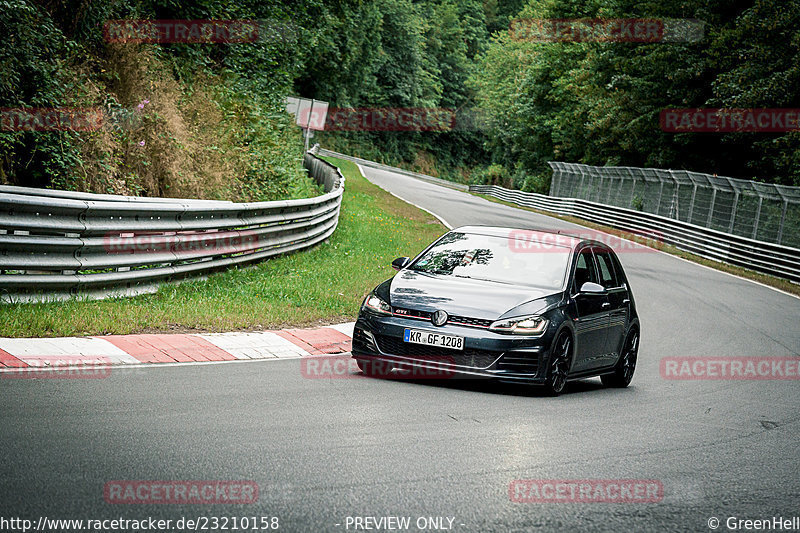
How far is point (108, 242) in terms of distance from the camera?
10.6 m

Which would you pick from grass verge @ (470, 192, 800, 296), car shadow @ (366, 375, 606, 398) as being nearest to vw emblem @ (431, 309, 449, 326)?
car shadow @ (366, 375, 606, 398)

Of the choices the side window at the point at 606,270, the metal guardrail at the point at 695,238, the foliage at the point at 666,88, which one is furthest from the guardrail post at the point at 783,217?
the side window at the point at 606,270

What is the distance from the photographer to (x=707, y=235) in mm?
32219

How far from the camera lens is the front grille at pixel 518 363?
8.53 meters

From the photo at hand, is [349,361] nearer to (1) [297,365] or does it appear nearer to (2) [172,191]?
(1) [297,365]

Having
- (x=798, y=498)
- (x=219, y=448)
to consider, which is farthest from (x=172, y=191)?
(x=798, y=498)
